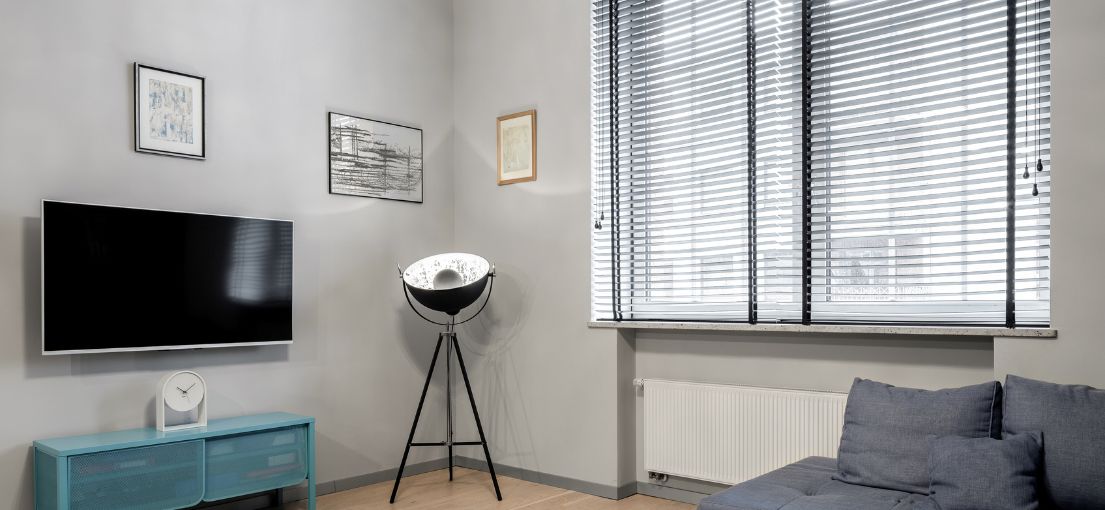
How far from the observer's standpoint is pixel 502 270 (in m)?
4.84

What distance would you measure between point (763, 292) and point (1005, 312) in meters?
1.00

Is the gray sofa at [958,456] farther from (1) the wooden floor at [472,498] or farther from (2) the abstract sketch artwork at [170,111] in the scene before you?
(2) the abstract sketch artwork at [170,111]

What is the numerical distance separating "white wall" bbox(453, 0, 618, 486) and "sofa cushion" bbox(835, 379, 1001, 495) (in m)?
1.53

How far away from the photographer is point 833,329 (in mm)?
3479

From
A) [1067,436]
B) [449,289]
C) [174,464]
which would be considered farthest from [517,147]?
[1067,436]

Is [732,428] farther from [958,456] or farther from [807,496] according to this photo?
[958,456]

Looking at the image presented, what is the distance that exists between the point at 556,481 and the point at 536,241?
4.39 ft

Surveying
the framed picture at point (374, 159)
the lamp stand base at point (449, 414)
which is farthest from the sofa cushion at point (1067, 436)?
the framed picture at point (374, 159)

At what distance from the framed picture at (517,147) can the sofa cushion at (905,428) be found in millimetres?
2364

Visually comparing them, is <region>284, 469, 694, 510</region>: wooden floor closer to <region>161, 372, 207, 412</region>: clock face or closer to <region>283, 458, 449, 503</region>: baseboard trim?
<region>283, 458, 449, 503</region>: baseboard trim

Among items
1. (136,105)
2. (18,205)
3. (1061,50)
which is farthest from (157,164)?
(1061,50)

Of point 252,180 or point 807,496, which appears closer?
point 807,496

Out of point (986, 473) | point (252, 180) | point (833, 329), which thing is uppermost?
point (252, 180)

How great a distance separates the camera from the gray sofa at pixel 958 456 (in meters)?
2.44
